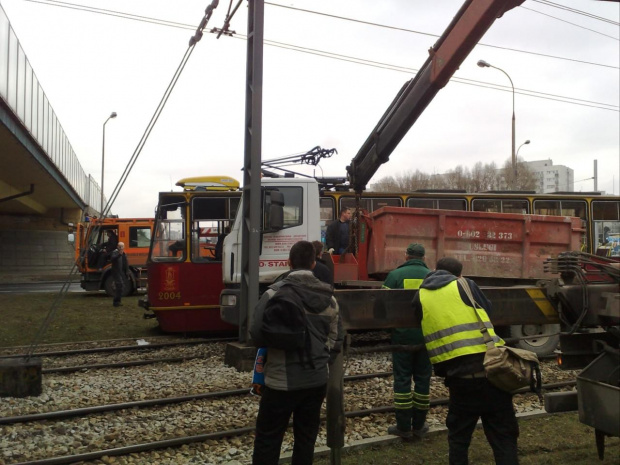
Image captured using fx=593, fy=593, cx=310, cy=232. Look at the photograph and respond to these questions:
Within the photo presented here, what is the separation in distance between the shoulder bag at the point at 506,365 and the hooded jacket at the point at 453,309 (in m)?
0.07

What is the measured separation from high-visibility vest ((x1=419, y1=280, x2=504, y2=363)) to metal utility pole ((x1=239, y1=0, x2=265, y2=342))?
4.84 meters

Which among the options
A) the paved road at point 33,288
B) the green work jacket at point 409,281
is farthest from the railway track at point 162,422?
the paved road at point 33,288

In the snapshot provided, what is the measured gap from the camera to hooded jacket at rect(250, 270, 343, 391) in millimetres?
3684

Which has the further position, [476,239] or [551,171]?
[551,171]

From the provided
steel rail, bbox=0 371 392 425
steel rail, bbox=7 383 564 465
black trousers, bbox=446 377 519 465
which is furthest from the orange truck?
black trousers, bbox=446 377 519 465

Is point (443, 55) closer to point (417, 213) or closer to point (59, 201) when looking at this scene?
point (417, 213)

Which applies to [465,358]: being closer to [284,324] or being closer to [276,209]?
[284,324]

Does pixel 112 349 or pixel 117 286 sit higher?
pixel 117 286

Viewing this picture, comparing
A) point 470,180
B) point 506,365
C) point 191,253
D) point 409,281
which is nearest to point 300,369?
point 506,365

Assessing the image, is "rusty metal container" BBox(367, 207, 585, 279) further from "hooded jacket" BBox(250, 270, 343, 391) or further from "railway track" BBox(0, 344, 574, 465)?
"hooded jacket" BBox(250, 270, 343, 391)

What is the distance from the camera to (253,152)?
864 cm

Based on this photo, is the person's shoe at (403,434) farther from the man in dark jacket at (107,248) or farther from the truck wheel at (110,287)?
the man in dark jacket at (107,248)

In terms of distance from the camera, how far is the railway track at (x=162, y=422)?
545cm

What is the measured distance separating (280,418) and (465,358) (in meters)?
1.26
